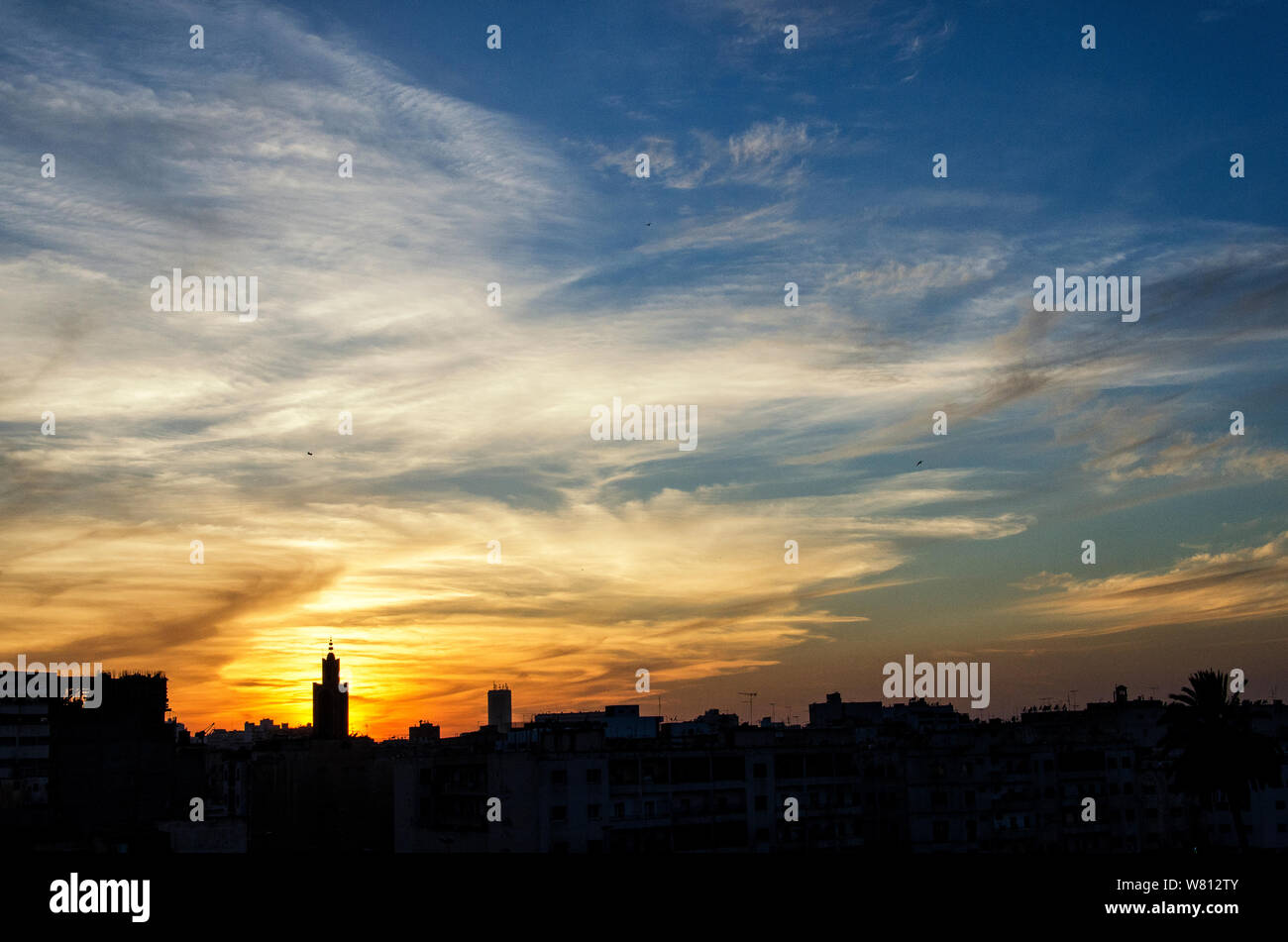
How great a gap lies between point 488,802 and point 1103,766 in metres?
60.4

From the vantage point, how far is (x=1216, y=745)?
245 feet

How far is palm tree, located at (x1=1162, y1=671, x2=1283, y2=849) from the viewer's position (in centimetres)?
7431

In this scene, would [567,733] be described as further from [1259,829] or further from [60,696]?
[1259,829]

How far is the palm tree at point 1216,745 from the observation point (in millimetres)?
74312

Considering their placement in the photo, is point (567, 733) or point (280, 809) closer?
point (567, 733)

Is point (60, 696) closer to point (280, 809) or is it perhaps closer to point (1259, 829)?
point (280, 809)

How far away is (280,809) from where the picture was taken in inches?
5128

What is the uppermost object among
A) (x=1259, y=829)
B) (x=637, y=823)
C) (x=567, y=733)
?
(x=567, y=733)
